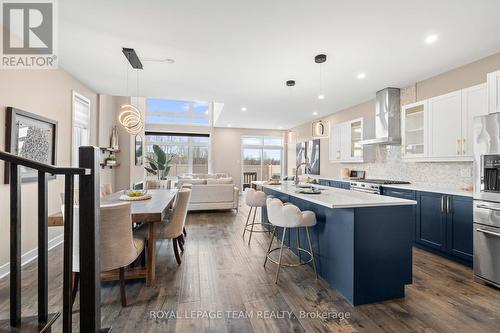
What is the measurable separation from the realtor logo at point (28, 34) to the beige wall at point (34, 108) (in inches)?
5.3

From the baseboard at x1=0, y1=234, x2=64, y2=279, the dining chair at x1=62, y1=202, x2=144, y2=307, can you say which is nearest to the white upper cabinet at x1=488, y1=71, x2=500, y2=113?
the dining chair at x1=62, y1=202, x2=144, y2=307

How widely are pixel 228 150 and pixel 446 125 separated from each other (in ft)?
24.9

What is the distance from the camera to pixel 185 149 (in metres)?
9.95

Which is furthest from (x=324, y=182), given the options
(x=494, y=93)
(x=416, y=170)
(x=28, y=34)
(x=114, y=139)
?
(x=28, y=34)

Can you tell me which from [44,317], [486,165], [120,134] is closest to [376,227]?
[486,165]

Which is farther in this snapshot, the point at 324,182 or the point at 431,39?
the point at 324,182

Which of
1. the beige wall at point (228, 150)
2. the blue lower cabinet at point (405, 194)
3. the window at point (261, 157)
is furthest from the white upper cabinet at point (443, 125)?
the beige wall at point (228, 150)

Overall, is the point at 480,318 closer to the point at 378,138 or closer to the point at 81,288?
the point at 81,288

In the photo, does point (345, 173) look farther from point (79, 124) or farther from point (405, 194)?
point (79, 124)

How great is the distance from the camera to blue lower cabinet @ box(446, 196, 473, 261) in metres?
2.90

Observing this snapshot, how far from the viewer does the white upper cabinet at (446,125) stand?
3.35 metres

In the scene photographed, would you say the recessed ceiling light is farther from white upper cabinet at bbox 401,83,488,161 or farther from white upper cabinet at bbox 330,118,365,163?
white upper cabinet at bbox 330,118,365,163

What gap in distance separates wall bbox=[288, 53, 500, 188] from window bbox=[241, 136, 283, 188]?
15.0ft

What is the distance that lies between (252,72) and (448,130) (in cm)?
298
